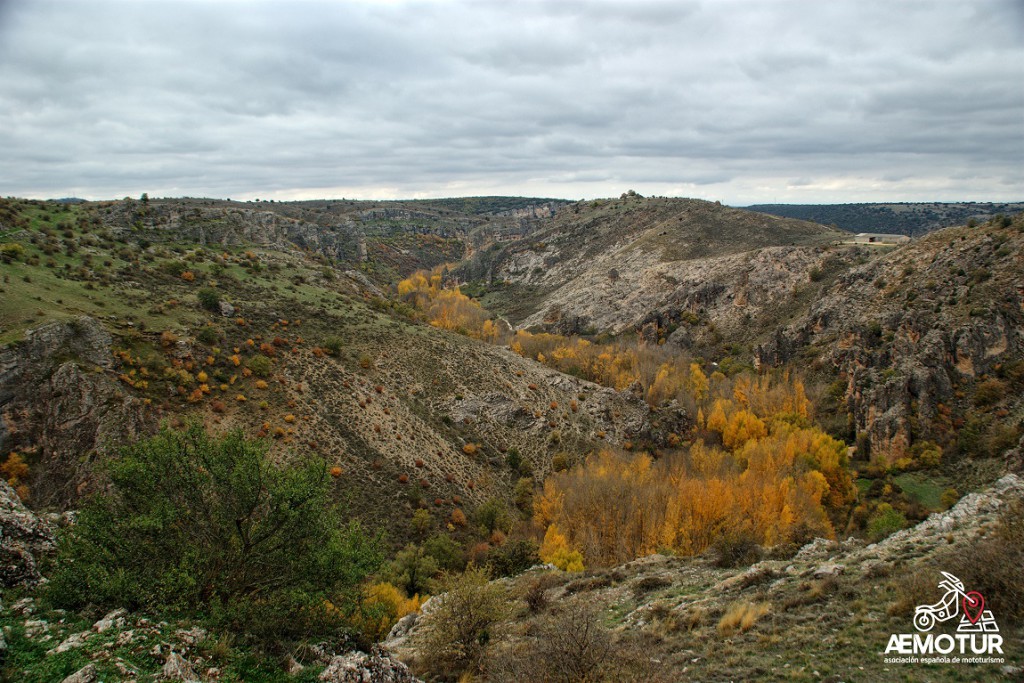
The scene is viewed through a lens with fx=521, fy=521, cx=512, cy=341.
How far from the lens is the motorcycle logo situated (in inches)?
492

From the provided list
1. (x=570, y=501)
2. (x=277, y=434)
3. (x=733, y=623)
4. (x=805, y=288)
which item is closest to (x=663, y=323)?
(x=805, y=288)

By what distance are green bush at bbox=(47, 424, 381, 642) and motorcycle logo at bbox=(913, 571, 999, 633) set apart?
15.4 metres

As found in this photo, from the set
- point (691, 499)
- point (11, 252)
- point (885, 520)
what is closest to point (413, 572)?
point (691, 499)

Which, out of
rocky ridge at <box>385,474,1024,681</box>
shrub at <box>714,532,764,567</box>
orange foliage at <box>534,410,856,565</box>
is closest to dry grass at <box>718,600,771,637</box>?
rocky ridge at <box>385,474,1024,681</box>

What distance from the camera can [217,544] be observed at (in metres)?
15.8

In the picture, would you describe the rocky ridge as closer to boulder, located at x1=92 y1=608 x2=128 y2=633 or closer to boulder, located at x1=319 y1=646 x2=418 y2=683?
boulder, located at x1=319 y1=646 x2=418 y2=683

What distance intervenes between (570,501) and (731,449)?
102 feet

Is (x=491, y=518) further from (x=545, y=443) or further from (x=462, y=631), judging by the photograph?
(x=462, y=631)

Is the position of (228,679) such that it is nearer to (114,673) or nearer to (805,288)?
(114,673)

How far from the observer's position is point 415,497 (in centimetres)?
4353

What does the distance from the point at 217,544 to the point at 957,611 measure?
20.3 metres

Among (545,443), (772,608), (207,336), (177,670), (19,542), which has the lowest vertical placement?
(545,443)

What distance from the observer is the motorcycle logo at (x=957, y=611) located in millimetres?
12492

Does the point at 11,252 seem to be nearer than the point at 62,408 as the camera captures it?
No
